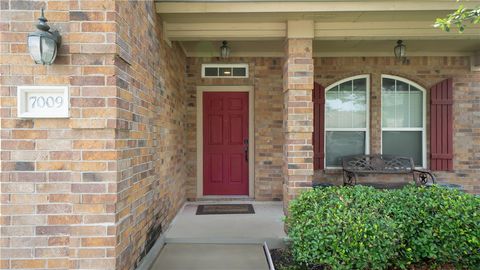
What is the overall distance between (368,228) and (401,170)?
10.6 ft

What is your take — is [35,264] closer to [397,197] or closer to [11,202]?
[11,202]

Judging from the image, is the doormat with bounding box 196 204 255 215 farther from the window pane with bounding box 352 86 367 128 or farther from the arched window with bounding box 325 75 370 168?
the window pane with bounding box 352 86 367 128

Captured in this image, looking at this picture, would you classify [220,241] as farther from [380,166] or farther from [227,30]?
[380,166]

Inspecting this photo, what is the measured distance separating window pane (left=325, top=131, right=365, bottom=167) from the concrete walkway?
8.81ft

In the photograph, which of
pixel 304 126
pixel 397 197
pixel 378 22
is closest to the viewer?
pixel 397 197

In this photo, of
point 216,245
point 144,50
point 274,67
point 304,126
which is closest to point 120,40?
point 144,50

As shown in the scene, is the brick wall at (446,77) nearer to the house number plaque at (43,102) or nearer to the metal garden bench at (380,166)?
the metal garden bench at (380,166)

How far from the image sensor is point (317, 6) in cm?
357

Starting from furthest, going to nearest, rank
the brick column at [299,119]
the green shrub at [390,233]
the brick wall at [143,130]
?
the brick column at [299,119] < the green shrub at [390,233] < the brick wall at [143,130]

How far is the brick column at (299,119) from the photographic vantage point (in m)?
3.80

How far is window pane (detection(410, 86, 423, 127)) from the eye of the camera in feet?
19.2

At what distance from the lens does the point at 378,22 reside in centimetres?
405

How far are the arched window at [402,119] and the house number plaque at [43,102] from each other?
5.31m

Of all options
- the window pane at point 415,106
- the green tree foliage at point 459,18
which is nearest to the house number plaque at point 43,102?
the green tree foliage at point 459,18
